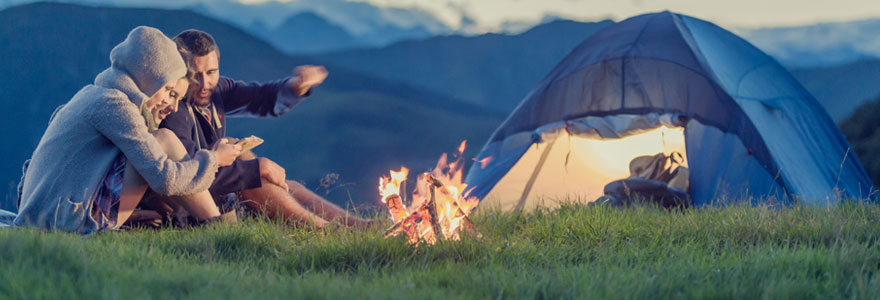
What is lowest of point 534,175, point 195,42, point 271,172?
point 534,175

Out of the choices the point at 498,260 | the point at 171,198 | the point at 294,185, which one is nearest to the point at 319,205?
the point at 294,185

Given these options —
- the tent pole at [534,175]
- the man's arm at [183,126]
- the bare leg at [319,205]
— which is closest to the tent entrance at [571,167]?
the tent pole at [534,175]

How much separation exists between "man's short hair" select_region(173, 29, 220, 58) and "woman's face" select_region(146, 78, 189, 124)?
Result: 17.4 inches

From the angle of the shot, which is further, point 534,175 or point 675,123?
point 534,175

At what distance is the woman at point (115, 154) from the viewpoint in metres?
3.15

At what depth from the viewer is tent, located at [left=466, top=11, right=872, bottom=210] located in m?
5.66

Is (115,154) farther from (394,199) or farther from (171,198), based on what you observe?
(394,199)

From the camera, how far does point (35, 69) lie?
46.5 feet

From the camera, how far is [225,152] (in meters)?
3.51

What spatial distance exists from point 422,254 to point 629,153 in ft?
15.7

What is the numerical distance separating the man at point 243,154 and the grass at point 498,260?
17 centimetres

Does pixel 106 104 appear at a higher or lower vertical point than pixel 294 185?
higher

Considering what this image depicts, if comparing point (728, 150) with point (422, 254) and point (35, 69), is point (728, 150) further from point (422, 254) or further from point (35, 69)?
point (35, 69)

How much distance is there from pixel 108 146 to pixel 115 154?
60mm
